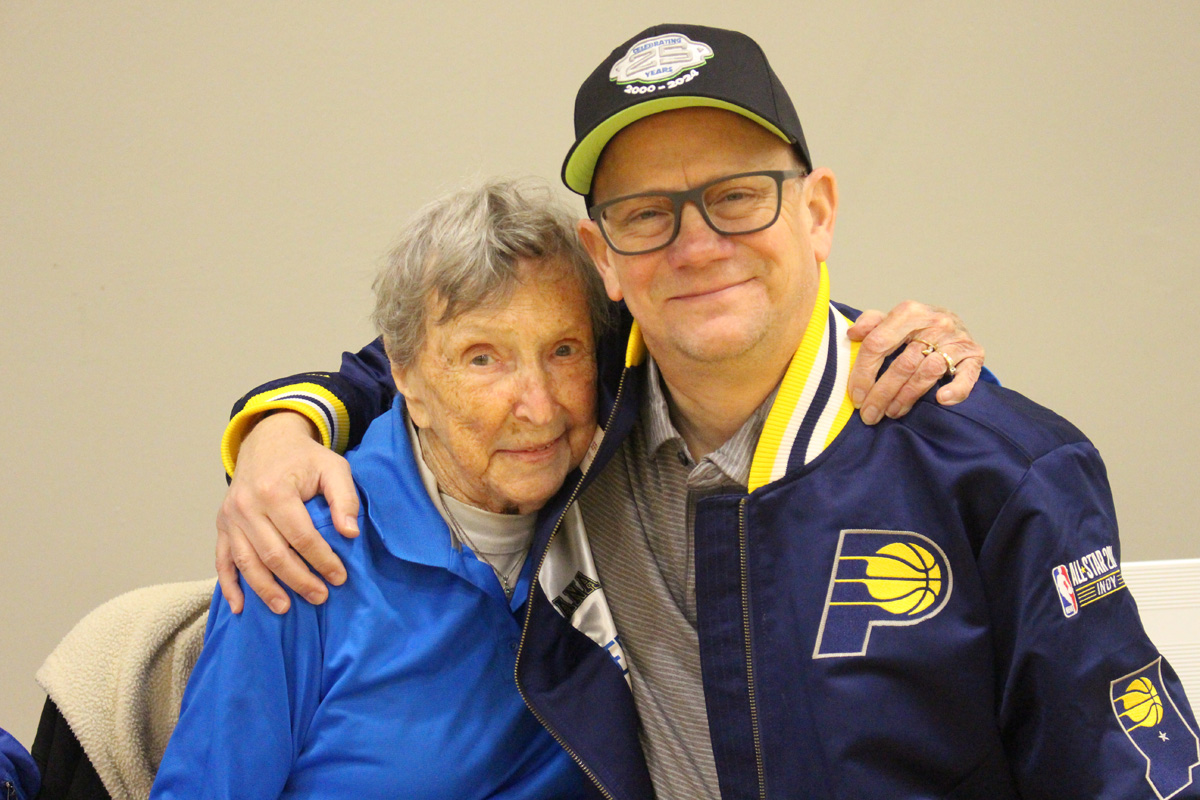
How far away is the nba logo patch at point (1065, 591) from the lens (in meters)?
1.15

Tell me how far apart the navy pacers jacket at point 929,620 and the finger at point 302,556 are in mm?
536

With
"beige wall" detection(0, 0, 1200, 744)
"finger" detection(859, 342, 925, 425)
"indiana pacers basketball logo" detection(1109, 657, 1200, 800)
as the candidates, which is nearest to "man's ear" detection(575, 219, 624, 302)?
"finger" detection(859, 342, 925, 425)

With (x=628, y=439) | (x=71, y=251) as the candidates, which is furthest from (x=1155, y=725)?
(x=71, y=251)

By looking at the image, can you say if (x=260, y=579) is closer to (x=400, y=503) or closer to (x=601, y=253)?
(x=400, y=503)

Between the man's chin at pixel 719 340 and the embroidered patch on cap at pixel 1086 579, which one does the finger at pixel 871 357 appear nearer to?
the man's chin at pixel 719 340

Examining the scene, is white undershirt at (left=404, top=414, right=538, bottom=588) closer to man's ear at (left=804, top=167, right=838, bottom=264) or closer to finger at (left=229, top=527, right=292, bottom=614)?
finger at (left=229, top=527, right=292, bottom=614)

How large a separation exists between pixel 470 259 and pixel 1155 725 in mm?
1099

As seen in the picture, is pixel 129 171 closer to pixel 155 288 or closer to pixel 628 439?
pixel 155 288

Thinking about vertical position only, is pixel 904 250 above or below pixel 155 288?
below

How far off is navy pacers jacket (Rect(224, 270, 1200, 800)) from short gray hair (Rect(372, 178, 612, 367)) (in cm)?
43

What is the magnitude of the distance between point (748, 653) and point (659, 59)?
0.82 m

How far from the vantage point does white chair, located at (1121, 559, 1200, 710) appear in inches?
68.1

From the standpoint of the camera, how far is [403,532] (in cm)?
142

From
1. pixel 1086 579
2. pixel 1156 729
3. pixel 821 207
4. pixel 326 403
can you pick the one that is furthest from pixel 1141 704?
pixel 326 403
